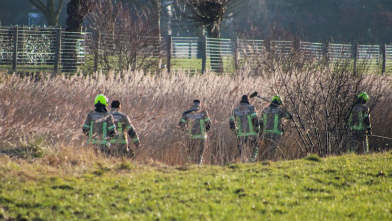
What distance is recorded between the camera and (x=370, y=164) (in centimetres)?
888

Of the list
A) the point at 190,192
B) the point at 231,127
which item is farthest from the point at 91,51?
the point at 190,192

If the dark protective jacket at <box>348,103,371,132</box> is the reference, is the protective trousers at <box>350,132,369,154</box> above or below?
below

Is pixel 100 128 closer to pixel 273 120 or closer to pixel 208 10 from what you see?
pixel 273 120

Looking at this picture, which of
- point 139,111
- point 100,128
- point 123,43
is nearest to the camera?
point 100,128

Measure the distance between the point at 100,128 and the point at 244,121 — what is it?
3129mm

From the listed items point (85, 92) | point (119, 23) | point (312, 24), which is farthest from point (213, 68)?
point (312, 24)

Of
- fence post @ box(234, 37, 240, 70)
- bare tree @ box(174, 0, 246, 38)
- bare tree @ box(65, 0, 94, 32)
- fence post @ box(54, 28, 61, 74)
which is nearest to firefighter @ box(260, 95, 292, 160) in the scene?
fence post @ box(234, 37, 240, 70)

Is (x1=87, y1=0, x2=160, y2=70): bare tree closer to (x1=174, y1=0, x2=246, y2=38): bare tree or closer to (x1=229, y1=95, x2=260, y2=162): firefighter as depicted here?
(x1=174, y1=0, x2=246, y2=38): bare tree

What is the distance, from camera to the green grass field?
5.79m

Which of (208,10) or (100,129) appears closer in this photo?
(100,129)

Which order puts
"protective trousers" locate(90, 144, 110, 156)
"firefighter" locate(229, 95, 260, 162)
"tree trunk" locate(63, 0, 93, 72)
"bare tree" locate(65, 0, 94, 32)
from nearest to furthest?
"protective trousers" locate(90, 144, 110, 156), "firefighter" locate(229, 95, 260, 162), "tree trunk" locate(63, 0, 93, 72), "bare tree" locate(65, 0, 94, 32)

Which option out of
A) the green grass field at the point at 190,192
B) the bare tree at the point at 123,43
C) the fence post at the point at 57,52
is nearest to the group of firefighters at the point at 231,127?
the green grass field at the point at 190,192

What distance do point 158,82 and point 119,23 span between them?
19.0 feet

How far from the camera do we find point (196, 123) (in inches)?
420
